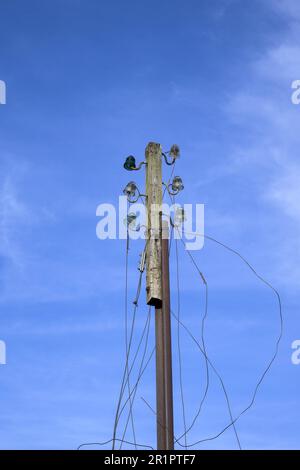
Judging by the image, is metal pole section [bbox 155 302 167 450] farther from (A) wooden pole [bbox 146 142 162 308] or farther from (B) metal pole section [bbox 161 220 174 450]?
(A) wooden pole [bbox 146 142 162 308]

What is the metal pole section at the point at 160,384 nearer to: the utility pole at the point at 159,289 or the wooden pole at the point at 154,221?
the utility pole at the point at 159,289

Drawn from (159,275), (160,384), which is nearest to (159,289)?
(159,275)

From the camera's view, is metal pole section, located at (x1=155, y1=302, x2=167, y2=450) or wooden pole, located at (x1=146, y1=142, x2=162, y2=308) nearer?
metal pole section, located at (x1=155, y1=302, x2=167, y2=450)

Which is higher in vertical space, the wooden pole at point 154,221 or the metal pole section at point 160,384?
the wooden pole at point 154,221

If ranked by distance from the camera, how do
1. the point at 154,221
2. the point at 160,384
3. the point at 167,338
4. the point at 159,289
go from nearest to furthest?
the point at 160,384 → the point at 167,338 → the point at 159,289 → the point at 154,221

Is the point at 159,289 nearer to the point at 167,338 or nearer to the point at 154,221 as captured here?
the point at 167,338

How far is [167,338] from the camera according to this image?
9.23 metres

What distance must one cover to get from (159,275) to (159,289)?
179 mm

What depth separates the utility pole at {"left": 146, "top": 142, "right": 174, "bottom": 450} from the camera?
347 inches

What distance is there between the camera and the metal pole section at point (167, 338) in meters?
8.78

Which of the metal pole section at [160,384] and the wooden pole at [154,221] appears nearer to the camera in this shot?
the metal pole section at [160,384]

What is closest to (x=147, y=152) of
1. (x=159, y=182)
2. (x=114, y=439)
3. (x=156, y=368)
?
(x=159, y=182)
